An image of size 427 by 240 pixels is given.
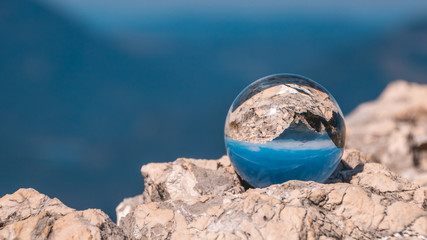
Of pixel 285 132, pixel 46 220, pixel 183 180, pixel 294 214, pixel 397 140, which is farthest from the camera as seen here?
pixel 397 140

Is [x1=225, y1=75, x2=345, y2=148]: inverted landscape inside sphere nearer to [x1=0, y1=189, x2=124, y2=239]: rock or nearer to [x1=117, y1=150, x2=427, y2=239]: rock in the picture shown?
[x1=117, y1=150, x2=427, y2=239]: rock

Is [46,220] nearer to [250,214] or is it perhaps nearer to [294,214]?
[250,214]

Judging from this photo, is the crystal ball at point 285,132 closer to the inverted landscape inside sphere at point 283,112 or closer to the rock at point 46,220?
the inverted landscape inside sphere at point 283,112

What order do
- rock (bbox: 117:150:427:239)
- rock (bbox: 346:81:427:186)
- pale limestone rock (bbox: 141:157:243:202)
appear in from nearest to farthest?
1. rock (bbox: 117:150:427:239)
2. pale limestone rock (bbox: 141:157:243:202)
3. rock (bbox: 346:81:427:186)

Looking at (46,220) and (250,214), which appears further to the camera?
(46,220)

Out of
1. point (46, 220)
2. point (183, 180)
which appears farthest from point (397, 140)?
point (46, 220)

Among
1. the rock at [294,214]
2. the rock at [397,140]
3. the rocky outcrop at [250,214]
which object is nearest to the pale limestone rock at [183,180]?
the rocky outcrop at [250,214]

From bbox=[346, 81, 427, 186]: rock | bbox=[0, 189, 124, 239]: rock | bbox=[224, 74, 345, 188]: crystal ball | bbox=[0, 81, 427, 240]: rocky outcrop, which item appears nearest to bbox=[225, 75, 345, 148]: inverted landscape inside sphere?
bbox=[224, 74, 345, 188]: crystal ball
